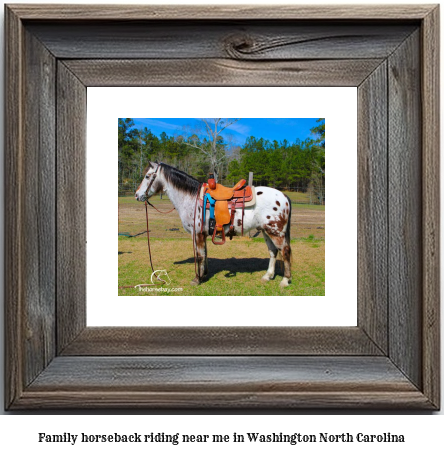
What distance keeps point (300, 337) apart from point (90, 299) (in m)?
0.55

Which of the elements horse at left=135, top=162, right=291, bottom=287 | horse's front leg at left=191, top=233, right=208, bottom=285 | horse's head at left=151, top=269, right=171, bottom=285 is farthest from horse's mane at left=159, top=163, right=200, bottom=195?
horse's head at left=151, top=269, right=171, bottom=285

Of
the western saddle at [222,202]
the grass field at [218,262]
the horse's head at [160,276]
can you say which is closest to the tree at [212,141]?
the western saddle at [222,202]

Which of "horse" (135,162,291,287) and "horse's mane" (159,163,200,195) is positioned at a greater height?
"horse's mane" (159,163,200,195)

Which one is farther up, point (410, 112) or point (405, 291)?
point (410, 112)

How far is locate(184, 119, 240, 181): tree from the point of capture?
95cm

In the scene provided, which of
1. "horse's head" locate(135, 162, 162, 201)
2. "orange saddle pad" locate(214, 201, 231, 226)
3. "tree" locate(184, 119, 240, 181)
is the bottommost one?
"orange saddle pad" locate(214, 201, 231, 226)

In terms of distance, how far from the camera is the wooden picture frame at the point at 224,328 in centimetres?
91

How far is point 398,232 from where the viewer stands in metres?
0.93

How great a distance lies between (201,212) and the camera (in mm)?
1021

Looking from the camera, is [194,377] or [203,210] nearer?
[194,377]

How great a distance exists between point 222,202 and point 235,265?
18cm

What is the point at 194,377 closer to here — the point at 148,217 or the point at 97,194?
the point at 148,217

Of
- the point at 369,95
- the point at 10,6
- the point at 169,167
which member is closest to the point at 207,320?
the point at 169,167

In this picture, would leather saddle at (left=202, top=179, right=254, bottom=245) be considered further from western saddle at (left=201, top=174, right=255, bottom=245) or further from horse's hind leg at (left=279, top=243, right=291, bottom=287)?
horse's hind leg at (left=279, top=243, right=291, bottom=287)
